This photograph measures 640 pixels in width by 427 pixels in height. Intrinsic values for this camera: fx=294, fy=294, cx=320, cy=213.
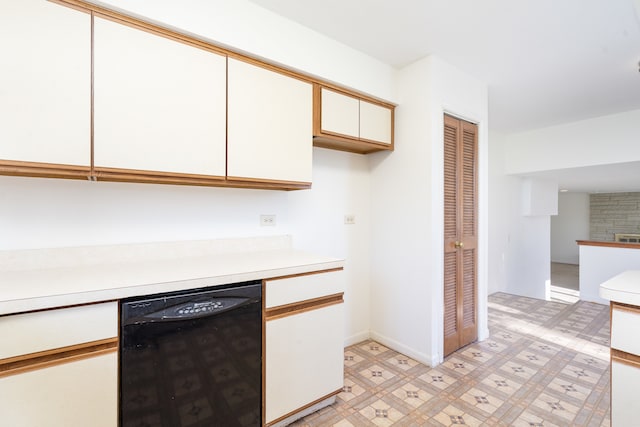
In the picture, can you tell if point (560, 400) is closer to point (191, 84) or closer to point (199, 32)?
point (191, 84)

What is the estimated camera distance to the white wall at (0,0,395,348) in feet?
5.18

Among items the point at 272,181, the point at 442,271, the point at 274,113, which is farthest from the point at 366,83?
the point at 442,271

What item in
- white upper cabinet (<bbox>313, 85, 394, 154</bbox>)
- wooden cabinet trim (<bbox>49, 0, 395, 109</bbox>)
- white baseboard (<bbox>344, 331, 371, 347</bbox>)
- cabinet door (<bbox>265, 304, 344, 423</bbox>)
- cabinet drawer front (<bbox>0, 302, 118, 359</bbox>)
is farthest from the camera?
white baseboard (<bbox>344, 331, 371, 347</bbox>)

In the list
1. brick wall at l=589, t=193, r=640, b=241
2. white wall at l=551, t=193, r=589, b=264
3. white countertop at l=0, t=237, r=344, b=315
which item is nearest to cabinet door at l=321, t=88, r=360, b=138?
white countertop at l=0, t=237, r=344, b=315

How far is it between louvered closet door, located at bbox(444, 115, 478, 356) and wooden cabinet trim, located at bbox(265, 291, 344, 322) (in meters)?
1.28

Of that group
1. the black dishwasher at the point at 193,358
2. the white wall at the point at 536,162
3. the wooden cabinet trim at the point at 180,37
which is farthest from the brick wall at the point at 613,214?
the black dishwasher at the point at 193,358

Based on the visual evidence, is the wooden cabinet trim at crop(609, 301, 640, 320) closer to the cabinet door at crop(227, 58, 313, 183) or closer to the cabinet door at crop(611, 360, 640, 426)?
the cabinet door at crop(611, 360, 640, 426)

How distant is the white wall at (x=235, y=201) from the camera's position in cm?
158

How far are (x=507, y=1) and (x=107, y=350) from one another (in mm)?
2864

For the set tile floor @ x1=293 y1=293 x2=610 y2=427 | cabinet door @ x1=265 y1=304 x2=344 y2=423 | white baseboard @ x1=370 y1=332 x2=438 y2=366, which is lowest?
tile floor @ x1=293 y1=293 x2=610 y2=427

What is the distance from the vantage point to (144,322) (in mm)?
1294

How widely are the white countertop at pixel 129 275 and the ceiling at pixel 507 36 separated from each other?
5.49 ft

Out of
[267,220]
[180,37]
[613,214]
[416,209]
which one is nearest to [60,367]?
[267,220]

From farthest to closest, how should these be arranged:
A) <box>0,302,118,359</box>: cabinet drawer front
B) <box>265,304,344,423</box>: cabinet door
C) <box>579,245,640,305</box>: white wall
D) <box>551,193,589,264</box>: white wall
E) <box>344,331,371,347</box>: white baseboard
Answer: <box>551,193,589,264</box>: white wall → <box>579,245,640,305</box>: white wall → <box>344,331,371,347</box>: white baseboard → <box>265,304,344,423</box>: cabinet door → <box>0,302,118,359</box>: cabinet drawer front
